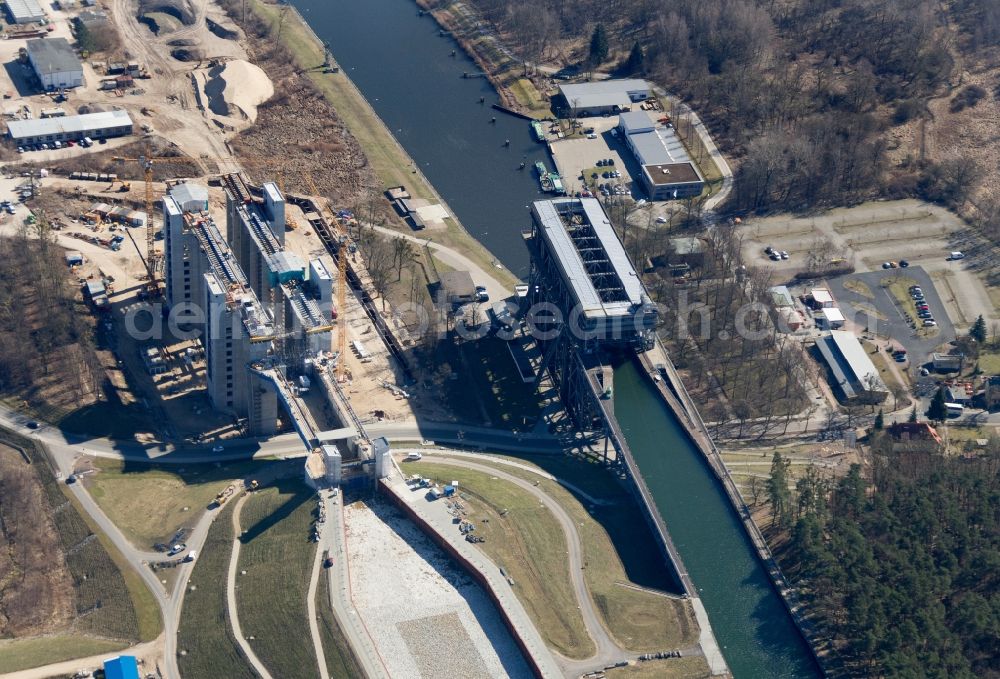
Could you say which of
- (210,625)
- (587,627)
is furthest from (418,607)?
(210,625)

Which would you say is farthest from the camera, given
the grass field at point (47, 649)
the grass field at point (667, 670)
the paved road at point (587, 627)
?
the grass field at point (47, 649)

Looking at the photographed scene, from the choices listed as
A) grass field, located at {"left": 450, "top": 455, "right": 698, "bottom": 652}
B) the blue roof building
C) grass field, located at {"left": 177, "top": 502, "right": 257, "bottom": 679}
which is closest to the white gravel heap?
grass field, located at {"left": 450, "top": 455, "right": 698, "bottom": 652}

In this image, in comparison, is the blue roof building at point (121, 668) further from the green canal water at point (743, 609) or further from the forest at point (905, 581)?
the forest at point (905, 581)

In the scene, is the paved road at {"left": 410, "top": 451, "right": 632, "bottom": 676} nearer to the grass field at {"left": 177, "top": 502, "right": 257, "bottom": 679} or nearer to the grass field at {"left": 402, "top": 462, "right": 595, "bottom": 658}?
A: the grass field at {"left": 402, "top": 462, "right": 595, "bottom": 658}

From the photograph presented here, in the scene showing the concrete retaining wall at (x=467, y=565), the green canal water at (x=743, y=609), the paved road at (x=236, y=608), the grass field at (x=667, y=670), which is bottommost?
the green canal water at (x=743, y=609)

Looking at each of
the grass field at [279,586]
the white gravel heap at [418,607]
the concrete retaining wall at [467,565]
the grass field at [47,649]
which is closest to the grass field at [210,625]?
the grass field at [279,586]

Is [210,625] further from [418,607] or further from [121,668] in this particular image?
[418,607]
